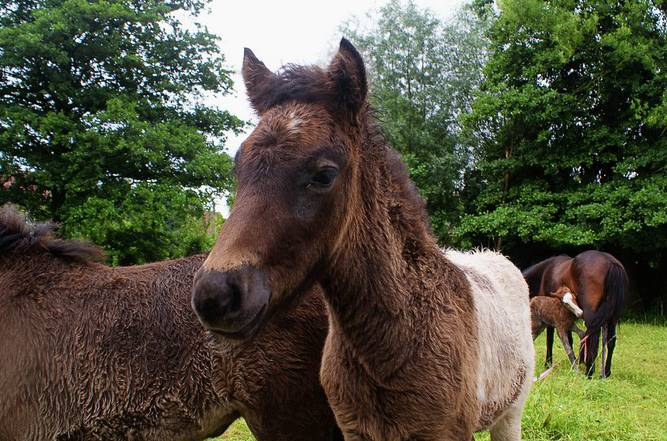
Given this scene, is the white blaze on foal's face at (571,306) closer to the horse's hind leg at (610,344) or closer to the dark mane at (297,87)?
the horse's hind leg at (610,344)

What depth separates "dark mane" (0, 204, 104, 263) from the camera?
3.39 m

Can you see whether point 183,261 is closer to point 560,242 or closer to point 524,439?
point 524,439

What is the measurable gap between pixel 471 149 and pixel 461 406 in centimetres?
2099

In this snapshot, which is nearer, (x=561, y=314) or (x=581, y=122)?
(x=561, y=314)

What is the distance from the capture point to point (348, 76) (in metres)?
2.10

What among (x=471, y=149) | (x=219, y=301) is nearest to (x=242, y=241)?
(x=219, y=301)

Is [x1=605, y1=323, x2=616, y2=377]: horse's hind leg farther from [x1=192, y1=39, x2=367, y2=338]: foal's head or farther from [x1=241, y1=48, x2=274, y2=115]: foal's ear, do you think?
[x1=241, y1=48, x2=274, y2=115]: foal's ear

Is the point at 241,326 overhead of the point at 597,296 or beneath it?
overhead

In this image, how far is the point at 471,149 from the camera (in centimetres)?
2200

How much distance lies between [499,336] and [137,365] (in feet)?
7.51

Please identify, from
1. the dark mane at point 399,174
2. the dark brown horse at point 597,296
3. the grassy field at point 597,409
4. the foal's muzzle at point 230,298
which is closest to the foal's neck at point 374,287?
the dark mane at point 399,174

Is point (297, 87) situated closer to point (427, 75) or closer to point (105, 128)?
point (105, 128)

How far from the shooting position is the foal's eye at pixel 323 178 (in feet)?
6.26

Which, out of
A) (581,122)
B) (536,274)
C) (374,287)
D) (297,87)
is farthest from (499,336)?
(581,122)
